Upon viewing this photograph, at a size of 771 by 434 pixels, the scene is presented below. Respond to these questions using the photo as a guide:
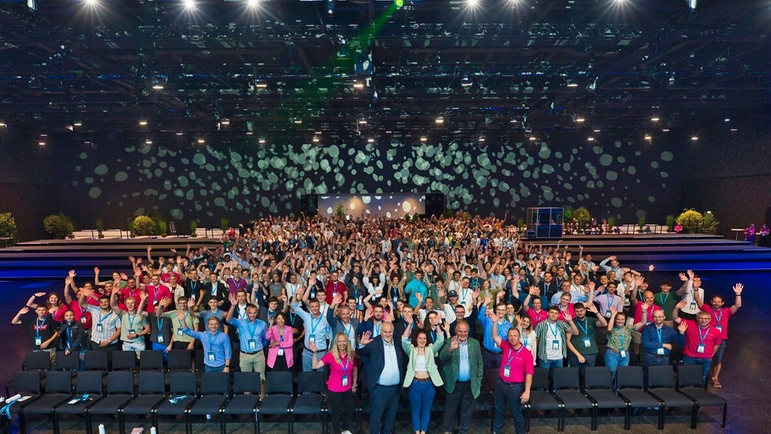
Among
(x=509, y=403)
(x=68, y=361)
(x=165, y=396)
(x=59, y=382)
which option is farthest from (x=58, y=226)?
(x=509, y=403)

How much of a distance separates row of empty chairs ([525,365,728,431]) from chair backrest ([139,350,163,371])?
4.52 meters

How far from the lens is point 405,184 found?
21.0 m

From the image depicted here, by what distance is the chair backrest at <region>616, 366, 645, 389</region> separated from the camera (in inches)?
194

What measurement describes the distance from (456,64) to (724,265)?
12.7 m

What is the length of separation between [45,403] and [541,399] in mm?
5562

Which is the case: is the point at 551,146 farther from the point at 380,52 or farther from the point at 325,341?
the point at 325,341

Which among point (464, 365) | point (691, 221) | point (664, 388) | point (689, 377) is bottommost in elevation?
point (664, 388)

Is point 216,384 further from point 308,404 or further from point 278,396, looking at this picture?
point 308,404

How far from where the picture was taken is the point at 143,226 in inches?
715

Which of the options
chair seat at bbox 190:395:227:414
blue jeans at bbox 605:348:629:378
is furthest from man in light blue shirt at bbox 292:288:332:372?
blue jeans at bbox 605:348:629:378

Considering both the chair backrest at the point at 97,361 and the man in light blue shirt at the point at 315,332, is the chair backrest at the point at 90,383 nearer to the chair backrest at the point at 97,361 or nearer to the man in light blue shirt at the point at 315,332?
the chair backrest at the point at 97,361

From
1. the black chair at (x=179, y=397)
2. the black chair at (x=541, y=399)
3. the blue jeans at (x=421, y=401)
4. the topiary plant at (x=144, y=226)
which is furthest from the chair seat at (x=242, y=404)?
the topiary plant at (x=144, y=226)

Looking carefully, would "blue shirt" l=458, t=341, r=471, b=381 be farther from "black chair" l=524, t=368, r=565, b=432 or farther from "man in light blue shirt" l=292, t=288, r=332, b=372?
"man in light blue shirt" l=292, t=288, r=332, b=372

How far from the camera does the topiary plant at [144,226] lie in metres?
18.1
